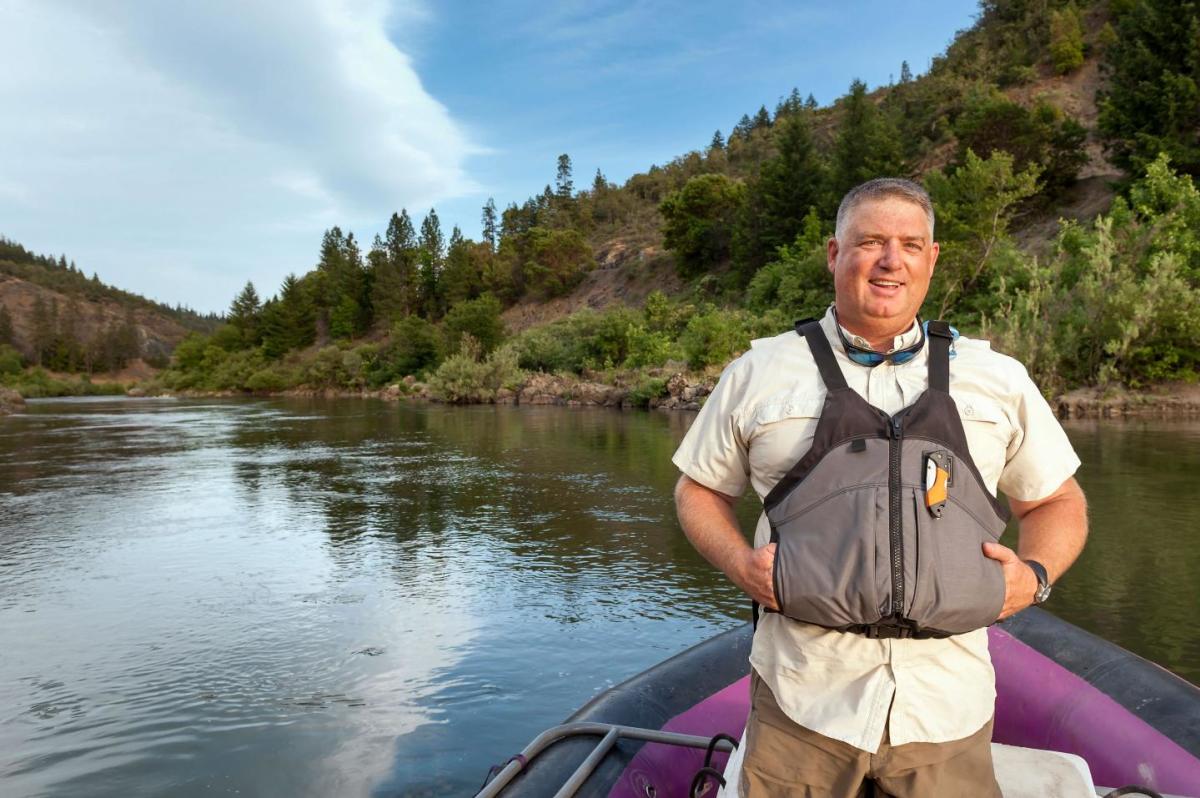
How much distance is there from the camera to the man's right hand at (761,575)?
1545 mm

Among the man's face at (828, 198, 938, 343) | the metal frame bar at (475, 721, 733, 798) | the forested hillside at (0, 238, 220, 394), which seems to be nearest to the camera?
the man's face at (828, 198, 938, 343)

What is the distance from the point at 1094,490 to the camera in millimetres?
10047

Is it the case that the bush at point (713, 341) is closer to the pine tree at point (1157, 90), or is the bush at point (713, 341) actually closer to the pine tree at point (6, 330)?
the pine tree at point (1157, 90)

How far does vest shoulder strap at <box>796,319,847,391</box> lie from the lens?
1.62 m

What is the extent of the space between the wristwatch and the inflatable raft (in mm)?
572

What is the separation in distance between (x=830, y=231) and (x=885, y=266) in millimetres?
42066

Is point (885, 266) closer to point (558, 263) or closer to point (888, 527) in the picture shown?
point (888, 527)

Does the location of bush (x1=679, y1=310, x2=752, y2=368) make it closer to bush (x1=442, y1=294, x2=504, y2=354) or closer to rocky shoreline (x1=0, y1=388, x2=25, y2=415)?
bush (x1=442, y1=294, x2=504, y2=354)

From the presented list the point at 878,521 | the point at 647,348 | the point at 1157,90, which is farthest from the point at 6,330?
the point at 878,521

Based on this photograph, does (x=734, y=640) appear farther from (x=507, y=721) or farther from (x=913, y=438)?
(x=913, y=438)

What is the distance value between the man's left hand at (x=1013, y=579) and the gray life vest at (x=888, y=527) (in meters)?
0.02

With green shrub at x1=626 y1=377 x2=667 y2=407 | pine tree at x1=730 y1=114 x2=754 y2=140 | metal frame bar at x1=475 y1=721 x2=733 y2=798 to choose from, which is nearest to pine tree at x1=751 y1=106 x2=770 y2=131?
pine tree at x1=730 y1=114 x2=754 y2=140

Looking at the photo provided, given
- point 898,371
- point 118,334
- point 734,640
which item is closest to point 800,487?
point 898,371

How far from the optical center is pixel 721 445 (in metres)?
1.74
